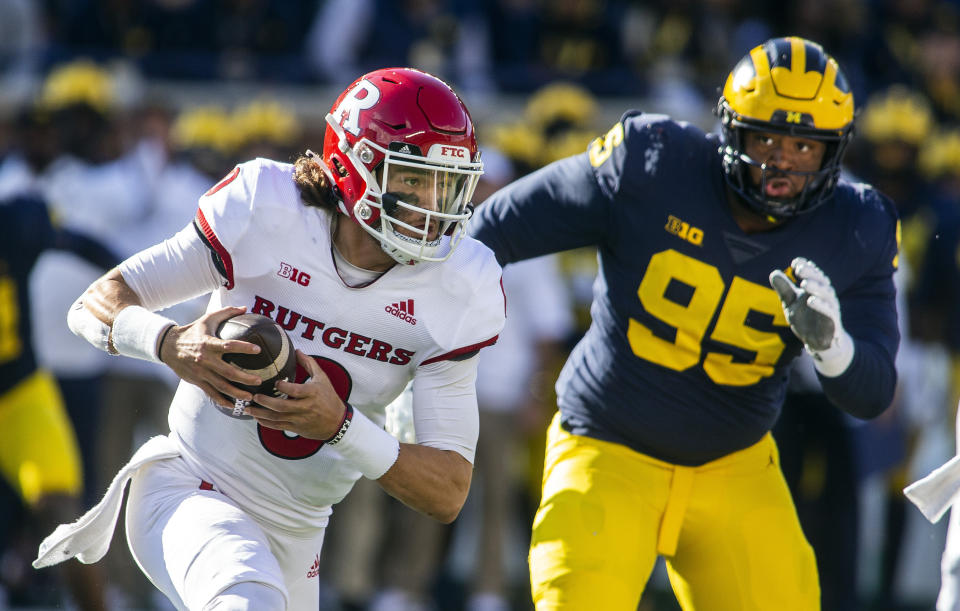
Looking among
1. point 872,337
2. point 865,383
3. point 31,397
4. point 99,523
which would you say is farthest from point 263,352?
point 31,397

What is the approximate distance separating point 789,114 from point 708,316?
0.57 m

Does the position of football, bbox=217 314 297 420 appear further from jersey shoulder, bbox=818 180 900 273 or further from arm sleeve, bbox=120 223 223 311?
jersey shoulder, bbox=818 180 900 273

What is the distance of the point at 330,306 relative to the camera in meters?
3.21

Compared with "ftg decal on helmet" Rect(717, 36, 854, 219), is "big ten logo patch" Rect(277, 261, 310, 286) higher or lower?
lower

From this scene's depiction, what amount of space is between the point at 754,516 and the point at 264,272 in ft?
4.66

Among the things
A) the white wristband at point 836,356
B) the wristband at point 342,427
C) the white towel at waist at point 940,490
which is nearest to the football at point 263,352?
the wristband at point 342,427

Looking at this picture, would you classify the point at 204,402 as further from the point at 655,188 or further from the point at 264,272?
the point at 655,188

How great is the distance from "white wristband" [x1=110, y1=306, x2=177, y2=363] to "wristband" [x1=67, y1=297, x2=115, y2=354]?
0.06m

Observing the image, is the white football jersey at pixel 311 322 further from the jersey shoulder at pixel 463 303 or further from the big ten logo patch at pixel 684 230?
the big ten logo patch at pixel 684 230

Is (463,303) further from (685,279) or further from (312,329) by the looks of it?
(685,279)

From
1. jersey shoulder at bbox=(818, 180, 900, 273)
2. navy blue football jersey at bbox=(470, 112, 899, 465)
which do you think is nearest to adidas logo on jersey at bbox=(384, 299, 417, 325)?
navy blue football jersey at bbox=(470, 112, 899, 465)

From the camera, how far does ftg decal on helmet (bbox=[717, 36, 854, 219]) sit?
11.6 ft

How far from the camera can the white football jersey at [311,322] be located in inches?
126

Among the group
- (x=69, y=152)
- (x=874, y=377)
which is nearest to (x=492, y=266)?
(x=874, y=377)
